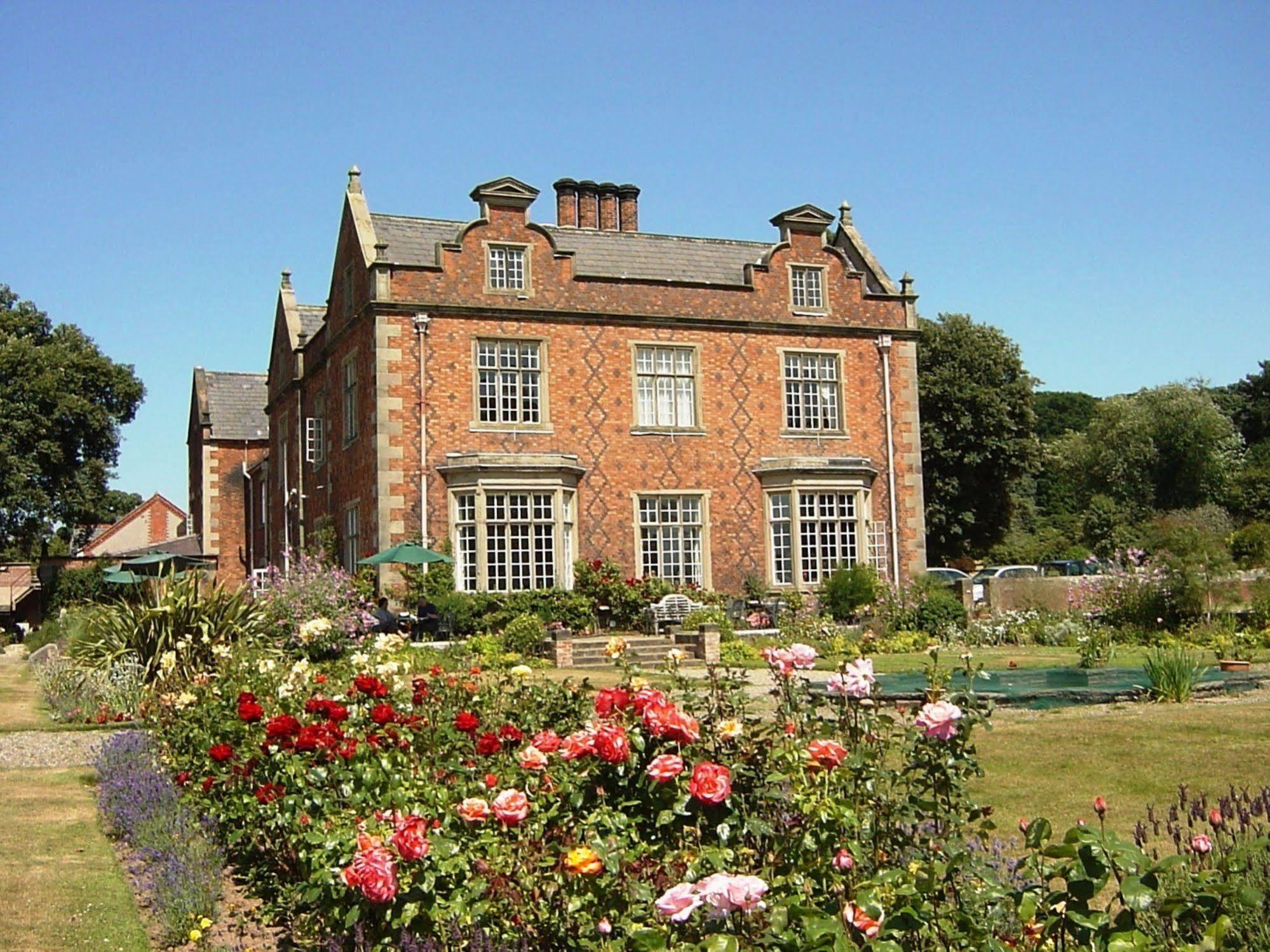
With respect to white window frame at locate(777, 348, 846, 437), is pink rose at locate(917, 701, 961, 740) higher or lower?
lower

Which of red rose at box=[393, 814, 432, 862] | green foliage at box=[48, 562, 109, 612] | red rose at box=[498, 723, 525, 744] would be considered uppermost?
green foliage at box=[48, 562, 109, 612]

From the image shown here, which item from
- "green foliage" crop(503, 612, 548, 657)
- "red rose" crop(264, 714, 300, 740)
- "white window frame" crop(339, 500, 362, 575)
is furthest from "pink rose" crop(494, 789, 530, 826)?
"white window frame" crop(339, 500, 362, 575)

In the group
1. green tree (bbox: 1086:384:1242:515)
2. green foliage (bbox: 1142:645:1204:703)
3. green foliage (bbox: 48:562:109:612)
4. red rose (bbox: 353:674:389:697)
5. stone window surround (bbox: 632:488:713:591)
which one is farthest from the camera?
green tree (bbox: 1086:384:1242:515)

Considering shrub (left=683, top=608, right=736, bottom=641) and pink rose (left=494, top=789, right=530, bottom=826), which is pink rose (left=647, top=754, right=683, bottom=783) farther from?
shrub (left=683, top=608, right=736, bottom=641)

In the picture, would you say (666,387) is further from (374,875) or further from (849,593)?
(374,875)

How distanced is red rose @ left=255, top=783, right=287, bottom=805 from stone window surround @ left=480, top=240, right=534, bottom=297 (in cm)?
1994

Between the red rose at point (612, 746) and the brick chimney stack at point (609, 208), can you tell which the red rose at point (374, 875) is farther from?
the brick chimney stack at point (609, 208)

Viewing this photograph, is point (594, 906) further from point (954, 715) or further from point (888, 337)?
point (888, 337)

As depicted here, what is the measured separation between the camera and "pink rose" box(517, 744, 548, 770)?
482 centimetres

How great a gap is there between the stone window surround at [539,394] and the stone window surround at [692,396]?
1861 mm

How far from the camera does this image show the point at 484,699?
7.49 m

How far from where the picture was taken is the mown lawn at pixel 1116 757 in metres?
8.32

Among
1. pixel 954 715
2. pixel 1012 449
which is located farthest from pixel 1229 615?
pixel 1012 449

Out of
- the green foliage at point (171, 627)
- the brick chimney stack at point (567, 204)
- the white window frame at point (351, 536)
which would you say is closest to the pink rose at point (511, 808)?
the green foliage at point (171, 627)
